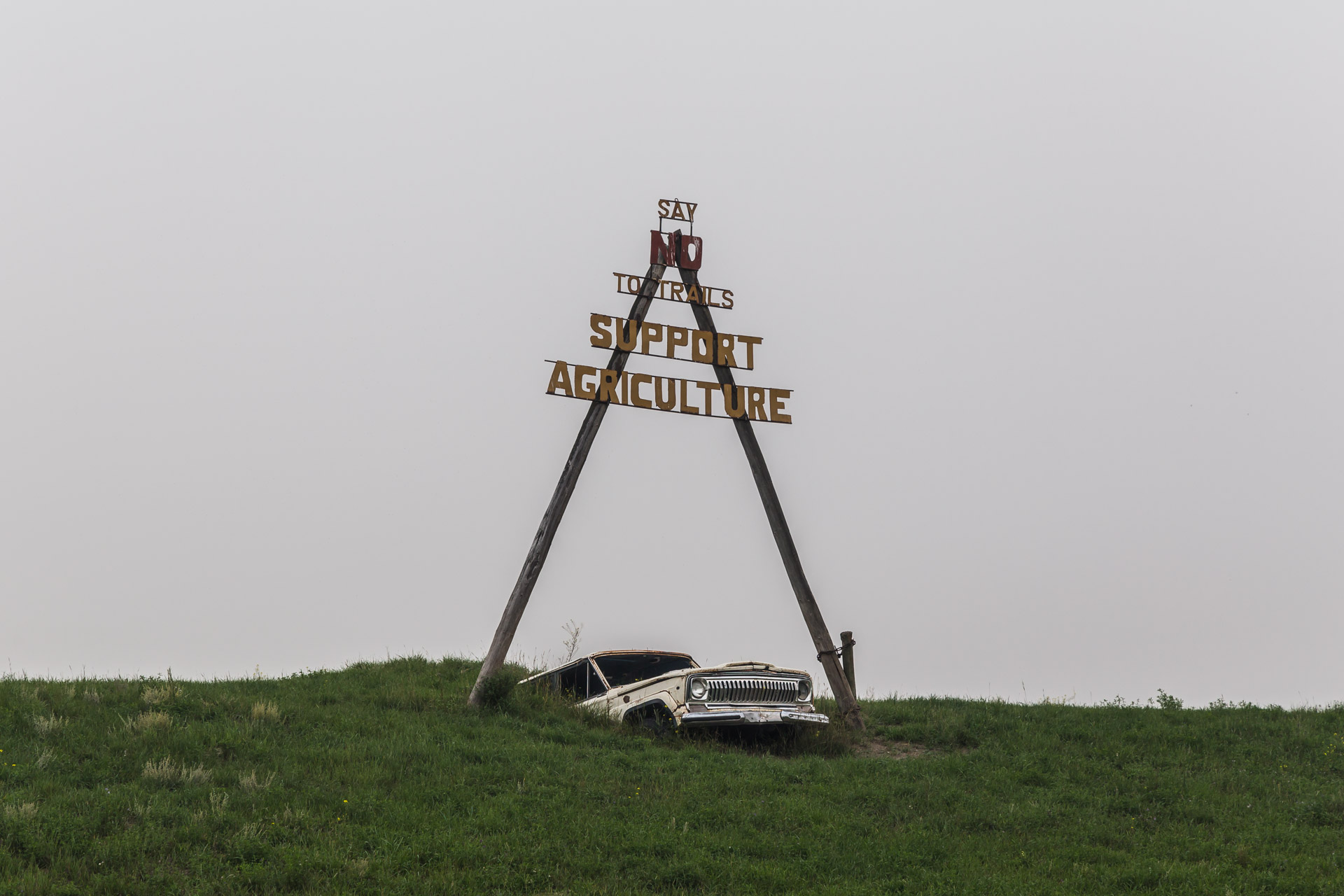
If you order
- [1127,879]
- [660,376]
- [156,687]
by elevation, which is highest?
[660,376]

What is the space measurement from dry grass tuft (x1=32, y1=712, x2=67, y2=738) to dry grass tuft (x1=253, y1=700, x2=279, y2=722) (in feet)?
6.00

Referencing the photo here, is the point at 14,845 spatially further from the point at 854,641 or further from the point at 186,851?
the point at 854,641

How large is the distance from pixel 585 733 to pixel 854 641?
513cm

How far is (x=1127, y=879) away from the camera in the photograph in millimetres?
8641

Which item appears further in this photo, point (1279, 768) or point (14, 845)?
point (1279, 768)

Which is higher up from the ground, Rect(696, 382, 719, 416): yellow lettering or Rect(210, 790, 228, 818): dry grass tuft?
Rect(696, 382, 719, 416): yellow lettering

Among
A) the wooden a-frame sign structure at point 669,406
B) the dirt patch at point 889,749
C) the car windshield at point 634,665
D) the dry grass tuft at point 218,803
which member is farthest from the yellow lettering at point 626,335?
the dry grass tuft at point 218,803

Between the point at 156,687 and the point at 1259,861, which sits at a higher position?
the point at 156,687

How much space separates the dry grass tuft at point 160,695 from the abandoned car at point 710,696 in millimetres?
4828

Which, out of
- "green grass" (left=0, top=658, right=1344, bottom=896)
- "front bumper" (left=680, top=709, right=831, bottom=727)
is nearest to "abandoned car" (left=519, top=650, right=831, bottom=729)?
"front bumper" (left=680, top=709, right=831, bottom=727)

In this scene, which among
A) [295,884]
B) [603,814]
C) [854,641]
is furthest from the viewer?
[854,641]

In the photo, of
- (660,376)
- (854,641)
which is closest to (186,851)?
(660,376)

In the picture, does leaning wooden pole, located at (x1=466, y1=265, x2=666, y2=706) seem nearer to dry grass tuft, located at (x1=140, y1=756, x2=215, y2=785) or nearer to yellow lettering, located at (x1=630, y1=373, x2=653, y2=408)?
yellow lettering, located at (x1=630, y1=373, x2=653, y2=408)

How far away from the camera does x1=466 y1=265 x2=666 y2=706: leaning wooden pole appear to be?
1387cm
